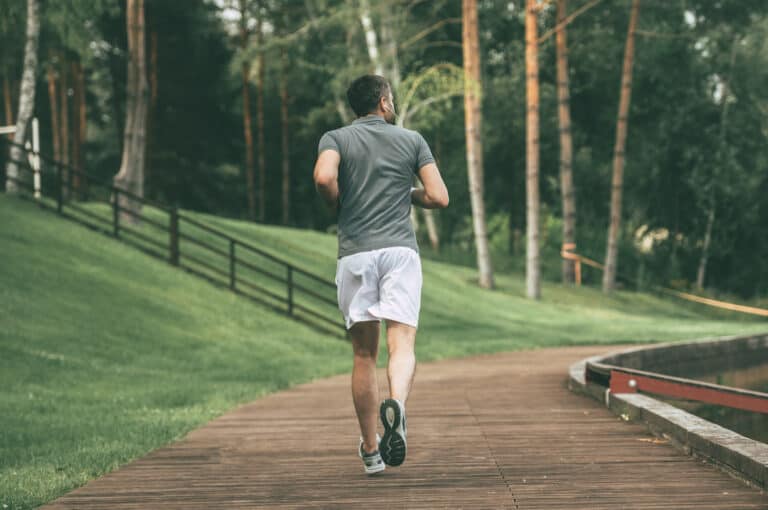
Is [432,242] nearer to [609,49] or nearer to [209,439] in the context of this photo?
[609,49]

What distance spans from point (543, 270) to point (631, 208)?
8076mm

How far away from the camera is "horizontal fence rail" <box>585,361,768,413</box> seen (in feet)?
25.8

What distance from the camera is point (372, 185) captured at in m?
6.02

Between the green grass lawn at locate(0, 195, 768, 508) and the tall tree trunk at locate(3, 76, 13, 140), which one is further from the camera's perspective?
Result: the tall tree trunk at locate(3, 76, 13, 140)

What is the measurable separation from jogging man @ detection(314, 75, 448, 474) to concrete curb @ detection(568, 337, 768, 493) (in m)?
1.80

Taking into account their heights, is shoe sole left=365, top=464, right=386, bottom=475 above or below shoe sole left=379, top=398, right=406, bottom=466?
below

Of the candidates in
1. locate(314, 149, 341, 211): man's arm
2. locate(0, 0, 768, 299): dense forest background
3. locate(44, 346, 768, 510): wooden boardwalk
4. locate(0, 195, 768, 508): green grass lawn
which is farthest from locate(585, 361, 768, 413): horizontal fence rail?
locate(0, 0, 768, 299): dense forest background

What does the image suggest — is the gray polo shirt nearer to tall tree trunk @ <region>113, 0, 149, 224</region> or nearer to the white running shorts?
the white running shorts

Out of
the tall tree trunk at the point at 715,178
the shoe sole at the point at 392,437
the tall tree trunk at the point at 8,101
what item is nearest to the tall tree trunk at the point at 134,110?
the tall tree trunk at the point at 715,178

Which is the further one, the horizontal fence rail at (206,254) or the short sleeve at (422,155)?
the horizontal fence rail at (206,254)

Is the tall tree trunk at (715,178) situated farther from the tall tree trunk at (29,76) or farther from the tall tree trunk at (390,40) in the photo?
the tall tree trunk at (29,76)

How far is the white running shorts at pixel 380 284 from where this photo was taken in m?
5.94

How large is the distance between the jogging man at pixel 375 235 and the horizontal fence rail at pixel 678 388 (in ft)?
9.58

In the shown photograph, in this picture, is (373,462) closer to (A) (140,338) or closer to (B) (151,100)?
(A) (140,338)
